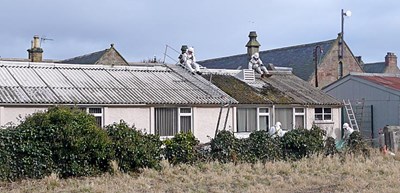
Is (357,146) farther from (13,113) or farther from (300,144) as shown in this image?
(13,113)

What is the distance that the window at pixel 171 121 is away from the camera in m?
26.4

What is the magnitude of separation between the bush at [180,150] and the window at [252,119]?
25.6ft

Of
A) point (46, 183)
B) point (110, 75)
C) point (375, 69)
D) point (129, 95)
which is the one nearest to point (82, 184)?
point (46, 183)

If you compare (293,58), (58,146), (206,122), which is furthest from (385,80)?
(58,146)

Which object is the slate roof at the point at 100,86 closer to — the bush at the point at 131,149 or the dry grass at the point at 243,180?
the bush at the point at 131,149

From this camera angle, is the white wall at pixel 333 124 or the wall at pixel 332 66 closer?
the white wall at pixel 333 124

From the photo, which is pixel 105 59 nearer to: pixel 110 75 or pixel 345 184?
pixel 110 75

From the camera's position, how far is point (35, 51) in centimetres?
4119

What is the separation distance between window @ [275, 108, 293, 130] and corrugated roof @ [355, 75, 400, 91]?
21.7 ft

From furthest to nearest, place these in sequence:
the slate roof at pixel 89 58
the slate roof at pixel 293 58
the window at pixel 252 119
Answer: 1. the slate roof at pixel 293 58
2. the slate roof at pixel 89 58
3. the window at pixel 252 119

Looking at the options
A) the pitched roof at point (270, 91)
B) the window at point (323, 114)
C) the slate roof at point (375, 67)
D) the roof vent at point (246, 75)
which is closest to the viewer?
the pitched roof at point (270, 91)

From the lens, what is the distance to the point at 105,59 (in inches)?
1577

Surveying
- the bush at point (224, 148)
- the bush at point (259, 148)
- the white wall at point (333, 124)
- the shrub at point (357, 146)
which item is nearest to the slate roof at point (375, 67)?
the white wall at point (333, 124)

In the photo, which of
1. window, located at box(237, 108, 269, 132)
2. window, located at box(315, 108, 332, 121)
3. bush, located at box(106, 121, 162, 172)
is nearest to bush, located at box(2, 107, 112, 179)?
bush, located at box(106, 121, 162, 172)
